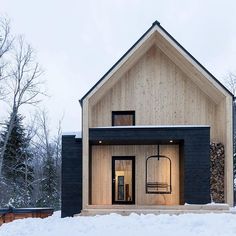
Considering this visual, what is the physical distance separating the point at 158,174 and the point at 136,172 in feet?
2.93

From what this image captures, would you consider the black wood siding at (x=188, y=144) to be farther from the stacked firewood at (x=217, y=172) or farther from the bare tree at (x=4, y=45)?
the bare tree at (x=4, y=45)

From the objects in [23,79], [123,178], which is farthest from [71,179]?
[23,79]

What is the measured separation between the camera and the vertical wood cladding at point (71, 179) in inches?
605

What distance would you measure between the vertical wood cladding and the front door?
1.69 metres

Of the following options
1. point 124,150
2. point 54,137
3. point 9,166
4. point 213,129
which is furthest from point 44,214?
point 54,137

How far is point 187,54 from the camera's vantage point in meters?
15.2

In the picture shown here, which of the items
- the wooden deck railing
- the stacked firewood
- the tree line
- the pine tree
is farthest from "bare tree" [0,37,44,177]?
the stacked firewood

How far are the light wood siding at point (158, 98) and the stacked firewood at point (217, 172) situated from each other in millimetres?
650

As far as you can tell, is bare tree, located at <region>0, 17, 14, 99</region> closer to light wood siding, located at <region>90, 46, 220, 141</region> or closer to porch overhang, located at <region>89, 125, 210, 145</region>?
light wood siding, located at <region>90, 46, 220, 141</region>

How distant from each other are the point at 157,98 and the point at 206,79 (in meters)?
2.17

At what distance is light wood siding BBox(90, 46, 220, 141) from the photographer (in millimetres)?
16359

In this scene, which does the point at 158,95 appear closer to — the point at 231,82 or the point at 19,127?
the point at 19,127

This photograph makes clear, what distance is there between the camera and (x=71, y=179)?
15430mm

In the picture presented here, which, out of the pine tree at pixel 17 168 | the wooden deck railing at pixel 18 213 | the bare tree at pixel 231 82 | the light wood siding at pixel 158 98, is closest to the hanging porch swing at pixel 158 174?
the light wood siding at pixel 158 98
